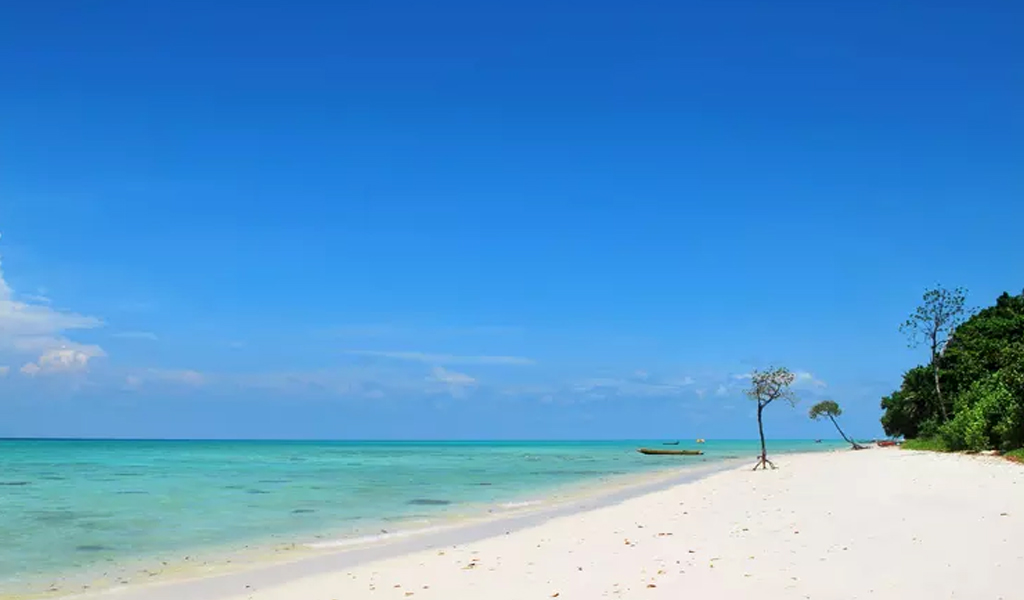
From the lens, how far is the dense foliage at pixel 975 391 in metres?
35.7

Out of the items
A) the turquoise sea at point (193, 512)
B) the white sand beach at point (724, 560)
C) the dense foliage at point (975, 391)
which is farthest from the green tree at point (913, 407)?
the white sand beach at point (724, 560)

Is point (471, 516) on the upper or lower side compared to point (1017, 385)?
lower

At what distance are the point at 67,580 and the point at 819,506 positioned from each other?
17.3 meters

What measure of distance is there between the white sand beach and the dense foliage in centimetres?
1887

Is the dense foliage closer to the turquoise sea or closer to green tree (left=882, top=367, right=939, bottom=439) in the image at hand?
green tree (left=882, top=367, right=939, bottom=439)

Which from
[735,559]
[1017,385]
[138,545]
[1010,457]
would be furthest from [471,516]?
[1017,385]

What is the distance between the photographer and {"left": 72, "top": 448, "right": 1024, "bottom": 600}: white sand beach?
10.1m

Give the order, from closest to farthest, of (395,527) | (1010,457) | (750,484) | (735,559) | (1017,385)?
(735,559) → (395,527) → (750,484) → (1010,457) → (1017,385)

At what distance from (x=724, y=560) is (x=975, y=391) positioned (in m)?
40.2

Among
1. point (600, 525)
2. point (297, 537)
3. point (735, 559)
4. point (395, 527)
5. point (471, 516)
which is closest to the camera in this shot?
point (735, 559)

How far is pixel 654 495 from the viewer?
86.8ft

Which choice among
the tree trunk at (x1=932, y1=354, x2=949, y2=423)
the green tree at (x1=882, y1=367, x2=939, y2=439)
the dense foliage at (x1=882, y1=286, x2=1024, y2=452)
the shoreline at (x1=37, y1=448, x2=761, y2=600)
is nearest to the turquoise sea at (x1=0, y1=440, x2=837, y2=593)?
the shoreline at (x1=37, y1=448, x2=761, y2=600)

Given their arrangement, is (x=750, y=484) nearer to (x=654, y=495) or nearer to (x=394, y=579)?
(x=654, y=495)

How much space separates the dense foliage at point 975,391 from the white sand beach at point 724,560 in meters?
18.9
